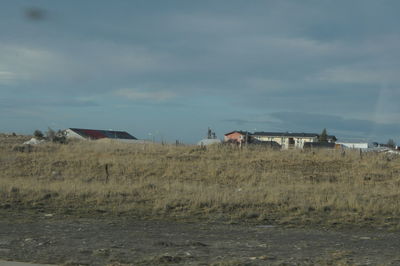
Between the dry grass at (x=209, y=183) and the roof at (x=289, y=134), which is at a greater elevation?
the roof at (x=289, y=134)

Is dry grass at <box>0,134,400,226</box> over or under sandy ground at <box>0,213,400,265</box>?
over

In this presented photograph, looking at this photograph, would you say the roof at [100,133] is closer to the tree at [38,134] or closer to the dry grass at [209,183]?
the tree at [38,134]

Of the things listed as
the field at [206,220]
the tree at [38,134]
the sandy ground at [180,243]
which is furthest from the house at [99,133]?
the sandy ground at [180,243]

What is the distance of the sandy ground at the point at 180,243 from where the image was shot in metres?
7.64

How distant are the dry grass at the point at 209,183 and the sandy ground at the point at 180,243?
167 cm

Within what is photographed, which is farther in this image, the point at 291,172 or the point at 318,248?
the point at 291,172

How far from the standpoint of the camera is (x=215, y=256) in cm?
795

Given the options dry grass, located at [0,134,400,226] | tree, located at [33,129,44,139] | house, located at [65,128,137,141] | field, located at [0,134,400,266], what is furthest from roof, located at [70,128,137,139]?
field, located at [0,134,400,266]

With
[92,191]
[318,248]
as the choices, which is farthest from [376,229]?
[92,191]

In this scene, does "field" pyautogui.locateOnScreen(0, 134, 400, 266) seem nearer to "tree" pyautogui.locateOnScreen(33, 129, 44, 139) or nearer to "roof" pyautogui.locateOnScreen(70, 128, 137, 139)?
"tree" pyautogui.locateOnScreen(33, 129, 44, 139)

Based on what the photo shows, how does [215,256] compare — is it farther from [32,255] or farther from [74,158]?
[74,158]

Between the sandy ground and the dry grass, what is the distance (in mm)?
1670

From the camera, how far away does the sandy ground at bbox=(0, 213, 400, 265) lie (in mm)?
7645

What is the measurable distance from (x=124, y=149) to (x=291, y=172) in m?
13.7
